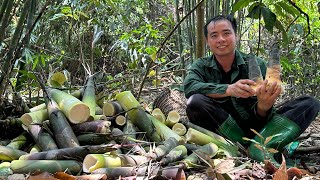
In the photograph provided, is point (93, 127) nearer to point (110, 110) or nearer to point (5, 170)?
point (110, 110)

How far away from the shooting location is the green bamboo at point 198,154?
1769 mm

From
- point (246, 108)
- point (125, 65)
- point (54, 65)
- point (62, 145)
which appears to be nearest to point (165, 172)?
point (62, 145)

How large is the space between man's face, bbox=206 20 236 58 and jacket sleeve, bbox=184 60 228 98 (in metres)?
→ 0.17

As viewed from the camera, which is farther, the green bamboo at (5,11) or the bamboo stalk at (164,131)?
the bamboo stalk at (164,131)

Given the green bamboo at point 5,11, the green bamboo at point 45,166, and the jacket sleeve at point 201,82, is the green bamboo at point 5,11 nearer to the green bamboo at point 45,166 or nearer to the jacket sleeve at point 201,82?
the green bamboo at point 45,166

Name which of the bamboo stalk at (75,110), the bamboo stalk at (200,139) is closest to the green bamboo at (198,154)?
the bamboo stalk at (200,139)

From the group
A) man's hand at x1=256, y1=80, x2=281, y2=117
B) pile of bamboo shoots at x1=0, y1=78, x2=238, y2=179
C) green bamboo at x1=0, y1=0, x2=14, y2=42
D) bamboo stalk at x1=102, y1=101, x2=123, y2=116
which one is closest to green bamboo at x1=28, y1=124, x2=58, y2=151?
pile of bamboo shoots at x1=0, y1=78, x2=238, y2=179

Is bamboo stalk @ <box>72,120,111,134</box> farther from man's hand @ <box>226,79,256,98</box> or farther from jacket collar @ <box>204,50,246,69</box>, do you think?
jacket collar @ <box>204,50,246,69</box>

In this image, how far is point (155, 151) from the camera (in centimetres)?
180

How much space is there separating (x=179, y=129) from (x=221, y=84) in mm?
340

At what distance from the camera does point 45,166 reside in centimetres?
164

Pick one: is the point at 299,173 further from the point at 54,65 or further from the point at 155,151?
the point at 54,65

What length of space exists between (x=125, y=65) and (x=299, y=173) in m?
3.72

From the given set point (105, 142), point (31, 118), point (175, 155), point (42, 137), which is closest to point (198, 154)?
point (175, 155)
